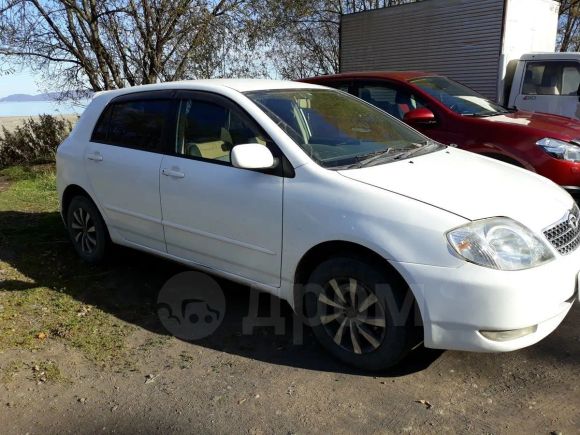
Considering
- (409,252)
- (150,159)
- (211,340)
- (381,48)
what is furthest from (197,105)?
(381,48)

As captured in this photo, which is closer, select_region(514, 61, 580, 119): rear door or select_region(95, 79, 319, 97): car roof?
select_region(95, 79, 319, 97): car roof

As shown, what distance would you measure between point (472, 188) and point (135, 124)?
105 inches

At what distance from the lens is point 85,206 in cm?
486

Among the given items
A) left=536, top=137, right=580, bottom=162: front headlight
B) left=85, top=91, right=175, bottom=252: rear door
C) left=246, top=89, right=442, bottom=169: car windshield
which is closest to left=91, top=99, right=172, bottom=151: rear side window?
left=85, top=91, right=175, bottom=252: rear door

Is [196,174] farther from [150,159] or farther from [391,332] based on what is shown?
[391,332]

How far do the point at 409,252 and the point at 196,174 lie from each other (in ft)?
5.34

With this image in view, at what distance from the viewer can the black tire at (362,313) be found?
2.91 m

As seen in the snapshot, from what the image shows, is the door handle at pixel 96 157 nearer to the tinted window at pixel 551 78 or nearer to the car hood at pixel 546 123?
the car hood at pixel 546 123

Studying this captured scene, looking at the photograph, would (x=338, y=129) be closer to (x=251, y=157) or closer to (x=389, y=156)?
(x=389, y=156)

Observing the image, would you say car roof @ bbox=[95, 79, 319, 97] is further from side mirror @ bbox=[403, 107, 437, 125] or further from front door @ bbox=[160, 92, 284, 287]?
side mirror @ bbox=[403, 107, 437, 125]

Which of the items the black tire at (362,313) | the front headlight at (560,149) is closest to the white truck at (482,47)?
the front headlight at (560,149)

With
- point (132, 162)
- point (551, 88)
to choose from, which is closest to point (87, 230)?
point (132, 162)

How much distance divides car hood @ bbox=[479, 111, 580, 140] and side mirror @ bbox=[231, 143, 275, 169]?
3331mm

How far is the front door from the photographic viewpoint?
337 centimetres
